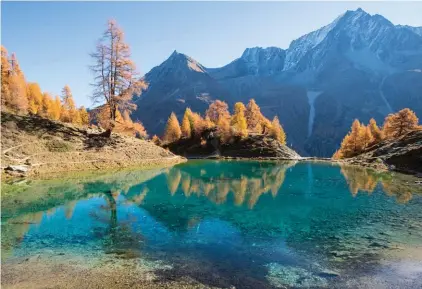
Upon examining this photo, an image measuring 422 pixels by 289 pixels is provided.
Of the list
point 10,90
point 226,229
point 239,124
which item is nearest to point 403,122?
point 239,124

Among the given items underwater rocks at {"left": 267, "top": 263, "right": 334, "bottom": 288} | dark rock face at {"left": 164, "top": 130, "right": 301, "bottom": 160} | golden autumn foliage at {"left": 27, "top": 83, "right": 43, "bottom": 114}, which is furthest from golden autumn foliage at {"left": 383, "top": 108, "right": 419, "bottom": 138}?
golden autumn foliage at {"left": 27, "top": 83, "right": 43, "bottom": 114}

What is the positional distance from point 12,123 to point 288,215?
46.2m

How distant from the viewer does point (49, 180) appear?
124ft

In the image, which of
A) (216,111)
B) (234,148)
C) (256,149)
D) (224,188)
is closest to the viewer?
(224,188)

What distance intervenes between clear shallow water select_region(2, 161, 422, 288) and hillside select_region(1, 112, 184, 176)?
318 inches

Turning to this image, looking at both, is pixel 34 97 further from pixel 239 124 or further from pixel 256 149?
pixel 256 149

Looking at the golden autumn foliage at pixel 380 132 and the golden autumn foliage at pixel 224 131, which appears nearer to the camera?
the golden autumn foliage at pixel 380 132

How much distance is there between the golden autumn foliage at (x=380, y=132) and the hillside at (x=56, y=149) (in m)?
77.9

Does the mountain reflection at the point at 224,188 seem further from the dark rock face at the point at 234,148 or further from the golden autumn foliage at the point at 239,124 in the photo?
the golden autumn foliage at the point at 239,124

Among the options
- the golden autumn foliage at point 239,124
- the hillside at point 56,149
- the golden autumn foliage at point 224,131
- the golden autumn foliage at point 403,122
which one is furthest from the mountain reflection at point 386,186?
the golden autumn foliage at point 224,131

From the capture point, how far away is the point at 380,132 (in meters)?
109

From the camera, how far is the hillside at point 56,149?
139 feet

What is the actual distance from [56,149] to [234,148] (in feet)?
222

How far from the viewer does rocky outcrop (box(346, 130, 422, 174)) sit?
58069mm
